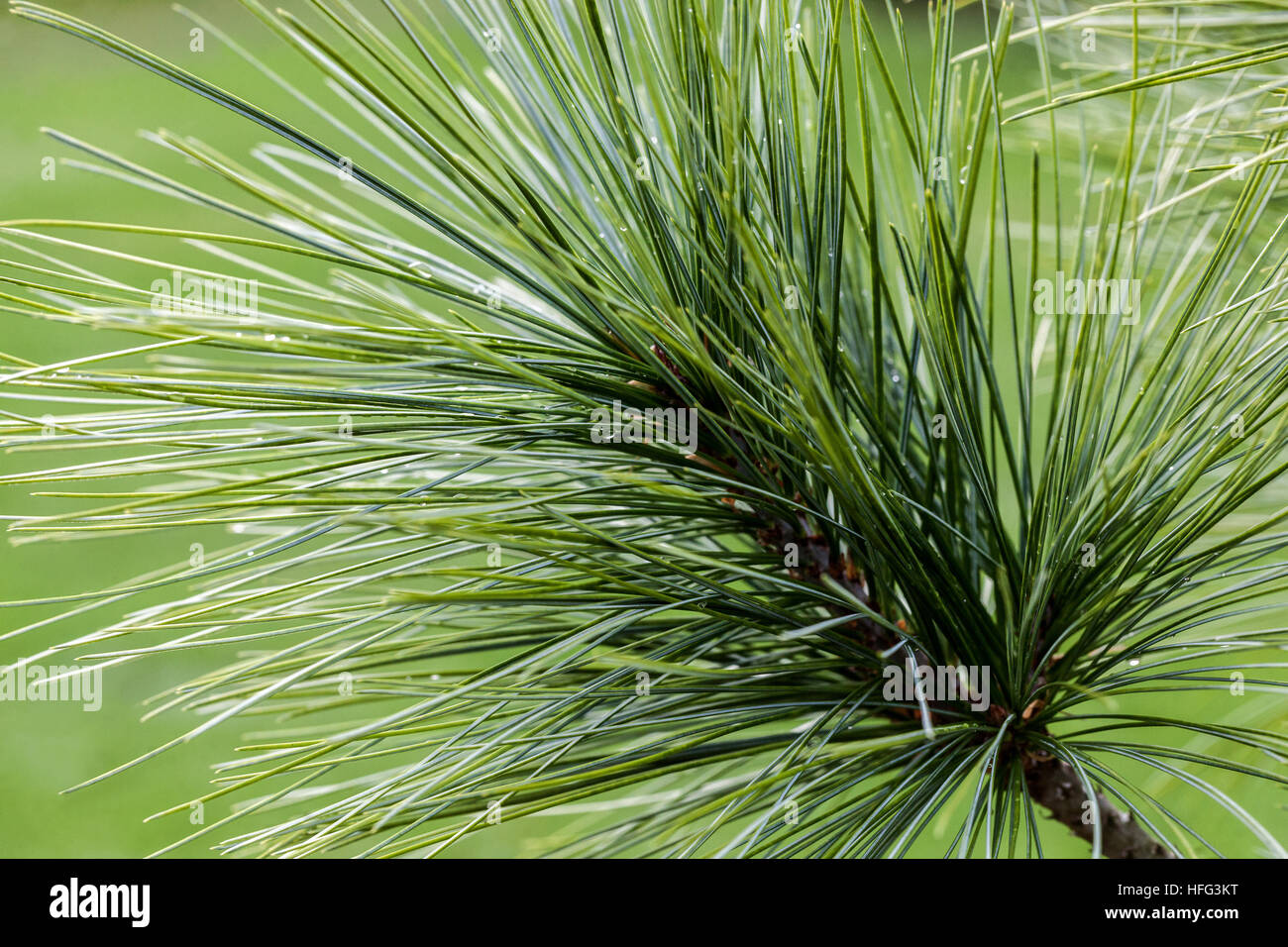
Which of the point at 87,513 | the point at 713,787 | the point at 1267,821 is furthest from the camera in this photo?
the point at 1267,821

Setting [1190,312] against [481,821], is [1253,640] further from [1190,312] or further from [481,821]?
[481,821]

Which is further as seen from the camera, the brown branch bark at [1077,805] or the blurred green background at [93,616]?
the blurred green background at [93,616]

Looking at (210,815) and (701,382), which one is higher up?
(701,382)

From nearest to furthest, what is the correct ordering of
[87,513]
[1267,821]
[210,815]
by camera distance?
[87,513]
[1267,821]
[210,815]

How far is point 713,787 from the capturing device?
1.42ft

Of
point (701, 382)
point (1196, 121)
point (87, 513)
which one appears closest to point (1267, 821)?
point (1196, 121)

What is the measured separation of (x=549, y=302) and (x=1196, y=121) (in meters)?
0.37

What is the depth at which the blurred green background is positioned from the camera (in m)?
1.17

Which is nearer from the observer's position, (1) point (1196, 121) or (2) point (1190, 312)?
(2) point (1190, 312)

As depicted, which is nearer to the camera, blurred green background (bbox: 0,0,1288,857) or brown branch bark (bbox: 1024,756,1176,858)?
brown branch bark (bbox: 1024,756,1176,858)

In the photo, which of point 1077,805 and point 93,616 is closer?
point 1077,805

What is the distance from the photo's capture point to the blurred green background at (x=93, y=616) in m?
1.17

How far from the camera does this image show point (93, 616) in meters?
1.48
